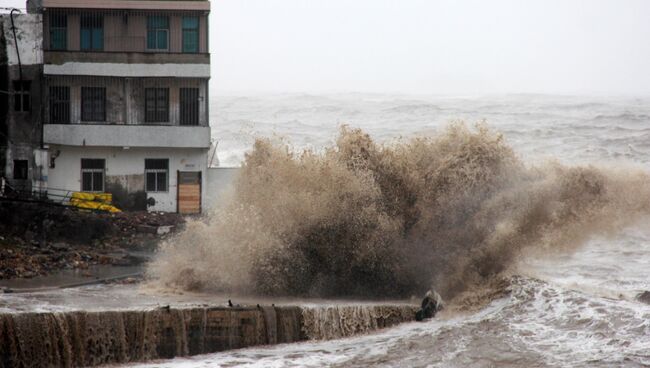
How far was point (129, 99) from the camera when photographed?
36281 mm

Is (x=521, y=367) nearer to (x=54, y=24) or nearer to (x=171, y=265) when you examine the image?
(x=171, y=265)

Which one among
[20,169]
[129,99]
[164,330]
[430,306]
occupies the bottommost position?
[164,330]

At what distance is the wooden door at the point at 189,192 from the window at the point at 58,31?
597 cm

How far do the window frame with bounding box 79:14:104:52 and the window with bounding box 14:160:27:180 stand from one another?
4434 mm

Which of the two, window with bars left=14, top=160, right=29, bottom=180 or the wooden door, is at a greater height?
window with bars left=14, top=160, right=29, bottom=180

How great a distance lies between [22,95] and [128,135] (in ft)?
12.4

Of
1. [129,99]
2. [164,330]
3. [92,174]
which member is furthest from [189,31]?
[164,330]

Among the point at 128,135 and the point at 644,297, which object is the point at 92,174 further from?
the point at 644,297

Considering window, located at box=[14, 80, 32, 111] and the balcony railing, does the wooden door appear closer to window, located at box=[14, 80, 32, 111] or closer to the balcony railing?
the balcony railing

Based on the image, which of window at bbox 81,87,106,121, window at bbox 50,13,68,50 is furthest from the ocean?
window at bbox 50,13,68,50

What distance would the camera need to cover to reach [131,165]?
3625 centimetres

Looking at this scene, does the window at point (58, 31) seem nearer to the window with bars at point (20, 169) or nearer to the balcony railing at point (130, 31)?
the balcony railing at point (130, 31)

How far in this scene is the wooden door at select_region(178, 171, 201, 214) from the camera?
36.0 metres

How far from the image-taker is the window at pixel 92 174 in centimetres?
3622
